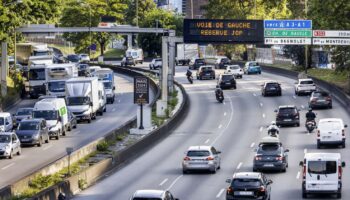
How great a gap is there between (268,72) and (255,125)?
53.0 metres

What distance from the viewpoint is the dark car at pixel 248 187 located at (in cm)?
3694

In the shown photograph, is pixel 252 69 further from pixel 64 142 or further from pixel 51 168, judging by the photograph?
pixel 51 168

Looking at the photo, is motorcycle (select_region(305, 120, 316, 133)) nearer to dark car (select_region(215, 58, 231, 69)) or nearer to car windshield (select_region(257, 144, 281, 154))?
car windshield (select_region(257, 144, 281, 154))

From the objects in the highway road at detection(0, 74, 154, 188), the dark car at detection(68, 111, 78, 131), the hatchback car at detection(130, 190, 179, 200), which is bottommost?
the highway road at detection(0, 74, 154, 188)

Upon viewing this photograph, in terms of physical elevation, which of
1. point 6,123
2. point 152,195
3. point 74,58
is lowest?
point 6,123

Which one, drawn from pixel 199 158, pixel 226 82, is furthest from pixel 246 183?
pixel 226 82

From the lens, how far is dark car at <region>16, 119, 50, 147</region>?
6106cm

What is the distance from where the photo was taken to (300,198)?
134 ft

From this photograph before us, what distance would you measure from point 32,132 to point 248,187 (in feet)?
89.2

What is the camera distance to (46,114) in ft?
222

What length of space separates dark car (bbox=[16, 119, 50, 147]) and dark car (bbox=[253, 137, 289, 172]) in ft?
59.9

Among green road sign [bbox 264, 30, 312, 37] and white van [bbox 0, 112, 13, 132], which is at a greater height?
green road sign [bbox 264, 30, 312, 37]

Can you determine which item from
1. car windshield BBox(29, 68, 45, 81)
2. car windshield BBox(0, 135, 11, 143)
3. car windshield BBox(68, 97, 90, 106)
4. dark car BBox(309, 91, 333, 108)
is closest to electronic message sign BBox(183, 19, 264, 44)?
dark car BBox(309, 91, 333, 108)

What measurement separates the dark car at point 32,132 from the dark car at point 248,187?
2587 centimetres
